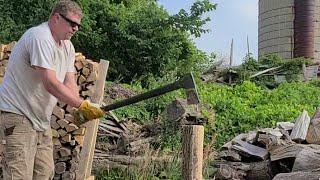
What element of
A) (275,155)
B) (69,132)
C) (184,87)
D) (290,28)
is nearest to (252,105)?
(275,155)

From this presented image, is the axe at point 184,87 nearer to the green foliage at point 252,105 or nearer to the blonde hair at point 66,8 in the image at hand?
the blonde hair at point 66,8

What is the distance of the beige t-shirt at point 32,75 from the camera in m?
3.88

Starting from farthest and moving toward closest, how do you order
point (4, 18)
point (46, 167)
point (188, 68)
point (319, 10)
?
point (319, 10)
point (188, 68)
point (4, 18)
point (46, 167)

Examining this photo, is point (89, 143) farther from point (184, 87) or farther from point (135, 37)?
point (135, 37)

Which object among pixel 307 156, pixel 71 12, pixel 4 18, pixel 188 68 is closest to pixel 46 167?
pixel 71 12

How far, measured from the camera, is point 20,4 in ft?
35.3

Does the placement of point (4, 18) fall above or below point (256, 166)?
above

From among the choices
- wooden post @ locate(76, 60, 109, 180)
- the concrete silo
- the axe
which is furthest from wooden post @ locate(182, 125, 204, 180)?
the concrete silo

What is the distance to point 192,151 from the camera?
4598mm

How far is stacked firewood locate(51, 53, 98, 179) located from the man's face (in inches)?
109

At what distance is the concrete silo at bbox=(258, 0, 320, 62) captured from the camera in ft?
67.3

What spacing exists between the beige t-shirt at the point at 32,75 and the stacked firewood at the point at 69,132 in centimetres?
256

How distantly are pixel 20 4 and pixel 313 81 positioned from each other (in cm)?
786

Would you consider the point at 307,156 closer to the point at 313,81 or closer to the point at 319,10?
the point at 313,81
